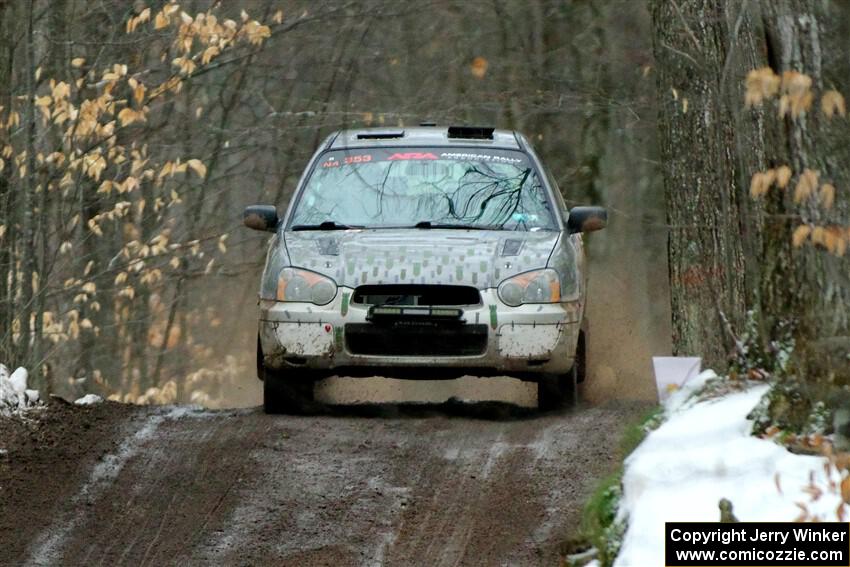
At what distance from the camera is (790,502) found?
17.4 feet

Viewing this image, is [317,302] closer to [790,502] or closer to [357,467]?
[357,467]

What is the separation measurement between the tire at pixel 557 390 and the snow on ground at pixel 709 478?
299cm

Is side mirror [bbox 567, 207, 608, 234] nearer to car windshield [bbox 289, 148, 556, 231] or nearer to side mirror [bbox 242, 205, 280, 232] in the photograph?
car windshield [bbox 289, 148, 556, 231]

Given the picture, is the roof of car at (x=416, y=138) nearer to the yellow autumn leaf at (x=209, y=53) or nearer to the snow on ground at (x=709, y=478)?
the yellow autumn leaf at (x=209, y=53)

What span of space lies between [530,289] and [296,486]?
233cm

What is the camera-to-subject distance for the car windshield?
395 inches

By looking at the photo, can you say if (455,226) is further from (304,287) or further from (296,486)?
(296,486)

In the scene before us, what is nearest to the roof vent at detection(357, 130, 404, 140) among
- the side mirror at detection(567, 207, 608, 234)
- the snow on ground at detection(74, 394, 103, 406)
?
the side mirror at detection(567, 207, 608, 234)

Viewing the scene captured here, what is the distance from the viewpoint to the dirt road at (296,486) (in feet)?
21.8

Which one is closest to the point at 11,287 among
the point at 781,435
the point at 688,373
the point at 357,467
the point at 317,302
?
the point at 317,302

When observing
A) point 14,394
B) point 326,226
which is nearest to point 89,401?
point 14,394

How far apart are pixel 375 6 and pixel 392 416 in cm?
816

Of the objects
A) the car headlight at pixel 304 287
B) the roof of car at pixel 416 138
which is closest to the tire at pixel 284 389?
the car headlight at pixel 304 287

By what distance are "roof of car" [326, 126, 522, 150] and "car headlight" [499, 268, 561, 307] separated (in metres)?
1.70
